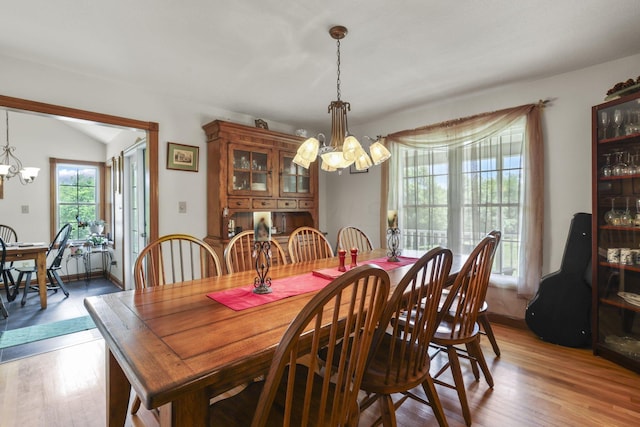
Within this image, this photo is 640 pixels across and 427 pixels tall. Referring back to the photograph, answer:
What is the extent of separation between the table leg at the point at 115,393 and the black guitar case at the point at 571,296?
2966 millimetres

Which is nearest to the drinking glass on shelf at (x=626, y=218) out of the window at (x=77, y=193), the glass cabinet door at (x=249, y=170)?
the glass cabinet door at (x=249, y=170)

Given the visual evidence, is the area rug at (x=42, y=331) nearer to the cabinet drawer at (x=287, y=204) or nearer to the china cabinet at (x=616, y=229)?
the cabinet drawer at (x=287, y=204)

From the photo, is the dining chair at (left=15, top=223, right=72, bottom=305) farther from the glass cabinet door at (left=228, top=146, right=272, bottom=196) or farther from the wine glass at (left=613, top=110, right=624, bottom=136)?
the wine glass at (left=613, top=110, right=624, bottom=136)

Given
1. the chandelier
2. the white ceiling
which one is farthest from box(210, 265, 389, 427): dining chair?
the white ceiling

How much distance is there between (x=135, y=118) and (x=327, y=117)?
6.91 feet

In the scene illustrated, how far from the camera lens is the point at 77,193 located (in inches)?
206

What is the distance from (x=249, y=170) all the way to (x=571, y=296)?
126 inches

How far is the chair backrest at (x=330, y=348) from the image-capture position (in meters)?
0.77

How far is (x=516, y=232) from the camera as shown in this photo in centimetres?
294

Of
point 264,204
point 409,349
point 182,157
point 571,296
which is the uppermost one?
point 182,157

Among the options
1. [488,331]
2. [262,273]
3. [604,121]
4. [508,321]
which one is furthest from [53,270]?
[604,121]

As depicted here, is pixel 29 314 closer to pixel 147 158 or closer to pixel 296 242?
pixel 147 158

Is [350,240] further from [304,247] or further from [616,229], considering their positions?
[616,229]

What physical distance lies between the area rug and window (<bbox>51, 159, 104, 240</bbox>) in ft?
8.32
